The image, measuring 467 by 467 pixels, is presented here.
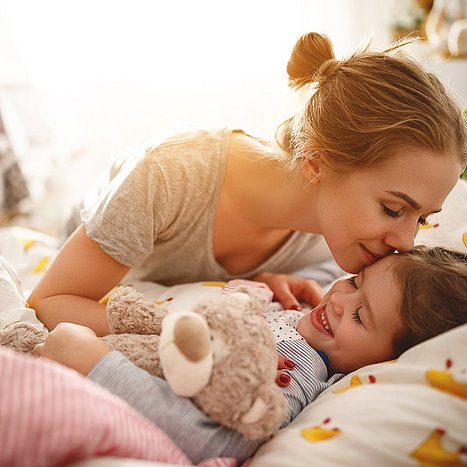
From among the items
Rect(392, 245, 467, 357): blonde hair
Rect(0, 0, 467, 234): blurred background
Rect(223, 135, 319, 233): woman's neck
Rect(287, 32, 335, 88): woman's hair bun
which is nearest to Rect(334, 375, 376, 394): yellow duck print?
Rect(392, 245, 467, 357): blonde hair

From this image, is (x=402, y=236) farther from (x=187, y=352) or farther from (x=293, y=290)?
(x=187, y=352)

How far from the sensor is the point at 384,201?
1.01 metres

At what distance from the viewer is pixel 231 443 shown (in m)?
0.76

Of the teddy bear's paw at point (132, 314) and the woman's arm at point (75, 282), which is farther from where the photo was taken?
the woman's arm at point (75, 282)

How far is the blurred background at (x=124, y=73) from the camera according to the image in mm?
2271

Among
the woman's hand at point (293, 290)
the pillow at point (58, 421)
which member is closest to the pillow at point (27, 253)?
the woman's hand at point (293, 290)

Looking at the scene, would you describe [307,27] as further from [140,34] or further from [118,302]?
[118,302]

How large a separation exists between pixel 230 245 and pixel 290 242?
18 centimetres

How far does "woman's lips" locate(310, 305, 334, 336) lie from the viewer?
1.03 meters

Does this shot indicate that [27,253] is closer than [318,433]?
No

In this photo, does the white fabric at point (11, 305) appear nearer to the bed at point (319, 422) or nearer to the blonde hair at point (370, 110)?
the bed at point (319, 422)

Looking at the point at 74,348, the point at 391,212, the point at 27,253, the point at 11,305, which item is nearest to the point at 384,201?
the point at 391,212

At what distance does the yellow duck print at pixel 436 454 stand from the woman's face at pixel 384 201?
403 millimetres

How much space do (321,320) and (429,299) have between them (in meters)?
0.21
